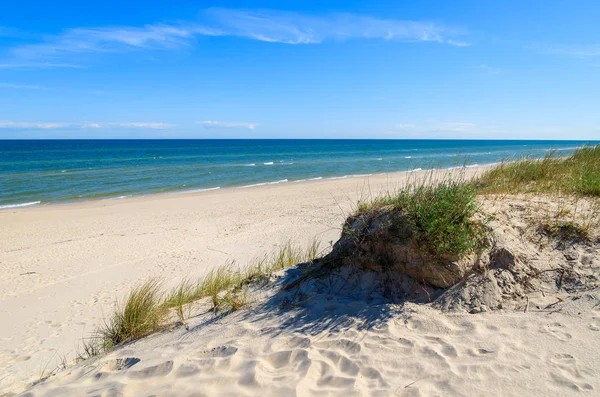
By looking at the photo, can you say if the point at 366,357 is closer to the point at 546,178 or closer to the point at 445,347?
the point at 445,347

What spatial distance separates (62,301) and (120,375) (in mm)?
4265

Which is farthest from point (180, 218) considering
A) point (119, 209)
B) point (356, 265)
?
point (356, 265)

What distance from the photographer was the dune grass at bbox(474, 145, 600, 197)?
590 cm

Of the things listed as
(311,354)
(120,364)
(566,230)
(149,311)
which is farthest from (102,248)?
(566,230)

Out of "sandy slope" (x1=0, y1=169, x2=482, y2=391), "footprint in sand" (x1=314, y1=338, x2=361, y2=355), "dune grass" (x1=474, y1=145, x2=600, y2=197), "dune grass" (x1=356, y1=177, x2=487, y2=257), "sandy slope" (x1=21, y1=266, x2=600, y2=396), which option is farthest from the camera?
"dune grass" (x1=474, y1=145, x2=600, y2=197)

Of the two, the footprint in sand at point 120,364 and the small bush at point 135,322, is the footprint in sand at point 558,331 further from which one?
the small bush at point 135,322

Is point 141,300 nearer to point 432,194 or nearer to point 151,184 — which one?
point 432,194

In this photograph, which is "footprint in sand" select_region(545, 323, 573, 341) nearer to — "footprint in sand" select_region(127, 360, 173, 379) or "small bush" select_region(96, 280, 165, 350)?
"footprint in sand" select_region(127, 360, 173, 379)

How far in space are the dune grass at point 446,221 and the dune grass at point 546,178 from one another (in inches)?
81.6

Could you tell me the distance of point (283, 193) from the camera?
20.1 metres

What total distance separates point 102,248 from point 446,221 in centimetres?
947

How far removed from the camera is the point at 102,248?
34.8 feet

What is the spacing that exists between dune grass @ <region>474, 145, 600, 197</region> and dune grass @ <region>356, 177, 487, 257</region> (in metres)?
2.07

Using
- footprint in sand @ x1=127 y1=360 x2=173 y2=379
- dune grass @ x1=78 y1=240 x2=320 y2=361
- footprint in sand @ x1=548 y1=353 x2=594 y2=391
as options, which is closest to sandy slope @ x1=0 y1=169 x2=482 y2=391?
dune grass @ x1=78 y1=240 x2=320 y2=361
